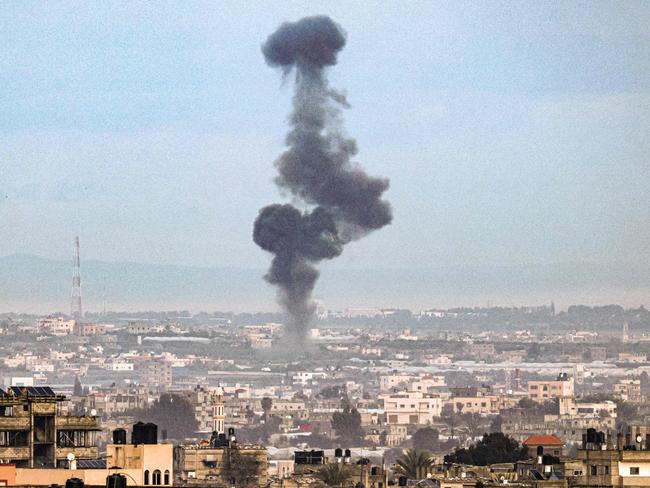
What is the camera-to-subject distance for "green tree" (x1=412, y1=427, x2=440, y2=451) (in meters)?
167

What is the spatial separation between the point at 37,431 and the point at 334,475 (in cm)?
2789

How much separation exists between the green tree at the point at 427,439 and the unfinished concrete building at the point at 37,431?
11346cm

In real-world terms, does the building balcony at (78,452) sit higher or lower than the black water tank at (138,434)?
lower

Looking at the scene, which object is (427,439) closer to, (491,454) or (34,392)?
(491,454)

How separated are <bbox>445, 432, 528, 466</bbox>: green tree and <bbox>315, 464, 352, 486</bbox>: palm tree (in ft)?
39.7

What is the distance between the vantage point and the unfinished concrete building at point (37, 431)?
46.9 m

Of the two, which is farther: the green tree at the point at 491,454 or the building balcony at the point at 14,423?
the green tree at the point at 491,454

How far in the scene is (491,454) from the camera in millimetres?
94562

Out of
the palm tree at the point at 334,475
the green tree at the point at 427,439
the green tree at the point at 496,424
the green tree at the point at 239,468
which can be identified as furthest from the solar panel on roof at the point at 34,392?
the green tree at the point at 496,424

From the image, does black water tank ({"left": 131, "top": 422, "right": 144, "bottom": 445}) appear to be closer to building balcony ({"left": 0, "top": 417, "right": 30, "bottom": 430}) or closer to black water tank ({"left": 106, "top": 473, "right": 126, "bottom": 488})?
building balcony ({"left": 0, "top": 417, "right": 30, "bottom": 430})

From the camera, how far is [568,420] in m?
189

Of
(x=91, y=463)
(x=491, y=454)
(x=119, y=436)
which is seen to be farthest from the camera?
(x=491, y=454)

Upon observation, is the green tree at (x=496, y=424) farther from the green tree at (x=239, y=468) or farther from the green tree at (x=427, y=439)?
the green tree at (x=239, y=468)

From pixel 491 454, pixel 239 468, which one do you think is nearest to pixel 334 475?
pixel 239 468
